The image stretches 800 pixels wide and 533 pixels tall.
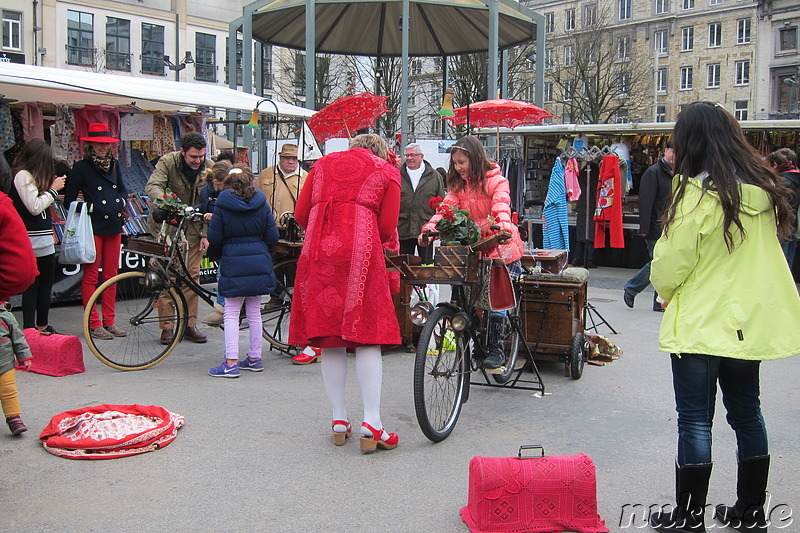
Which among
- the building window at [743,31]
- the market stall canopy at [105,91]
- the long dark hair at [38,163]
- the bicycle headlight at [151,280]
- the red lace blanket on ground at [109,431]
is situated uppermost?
the building window at [743,31]

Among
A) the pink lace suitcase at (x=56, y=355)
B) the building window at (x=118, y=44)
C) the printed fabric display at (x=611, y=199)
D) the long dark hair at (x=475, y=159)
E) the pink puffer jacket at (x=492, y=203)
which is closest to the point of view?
the pink puffer jacket at (x=492, y=203)

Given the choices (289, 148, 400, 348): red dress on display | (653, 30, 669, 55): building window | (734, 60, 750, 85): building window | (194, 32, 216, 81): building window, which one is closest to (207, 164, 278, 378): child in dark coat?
(289, 148, 400, 348): red dress on display

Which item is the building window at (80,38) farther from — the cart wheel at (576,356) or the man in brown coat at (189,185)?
the cart wheel at (576,356)

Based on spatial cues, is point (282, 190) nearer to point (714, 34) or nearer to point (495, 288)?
point (495, 288)

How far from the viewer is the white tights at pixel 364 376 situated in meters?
4.75

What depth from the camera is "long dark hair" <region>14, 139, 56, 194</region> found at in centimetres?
735

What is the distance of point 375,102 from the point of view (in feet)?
26.3

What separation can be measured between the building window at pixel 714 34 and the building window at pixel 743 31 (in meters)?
1.30

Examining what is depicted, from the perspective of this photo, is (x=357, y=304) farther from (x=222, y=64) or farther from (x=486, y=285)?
(x=222, y=64)

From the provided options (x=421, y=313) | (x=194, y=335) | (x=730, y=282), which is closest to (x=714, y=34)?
(x=194, y=335)

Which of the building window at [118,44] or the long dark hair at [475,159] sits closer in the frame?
the long dark hair at [475,159]

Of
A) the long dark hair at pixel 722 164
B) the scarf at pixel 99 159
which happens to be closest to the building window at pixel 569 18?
the scarf at pixel 99 159

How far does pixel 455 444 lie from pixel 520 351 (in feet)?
6.80

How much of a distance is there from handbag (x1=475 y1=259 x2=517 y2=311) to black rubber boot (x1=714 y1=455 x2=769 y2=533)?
2.14 meters
